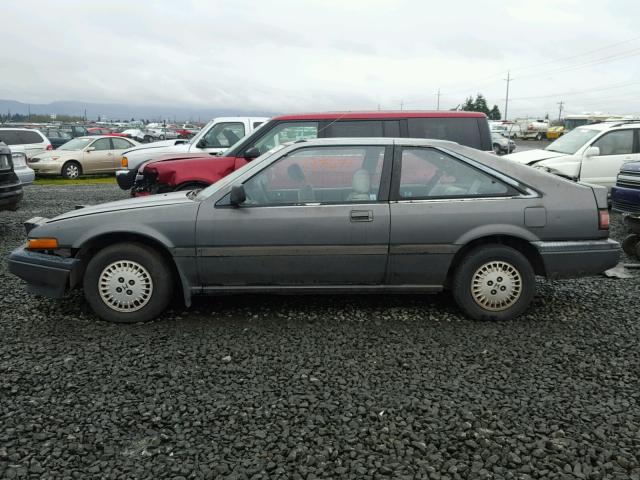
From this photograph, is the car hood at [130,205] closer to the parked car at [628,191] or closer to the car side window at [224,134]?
the car side window at [224,134]

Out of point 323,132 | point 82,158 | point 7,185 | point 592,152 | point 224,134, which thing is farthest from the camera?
point 82,158

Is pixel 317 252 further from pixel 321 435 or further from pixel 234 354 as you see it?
pixel 321 435

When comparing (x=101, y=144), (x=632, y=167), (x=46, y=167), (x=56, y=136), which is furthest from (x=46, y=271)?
(x=56, y=136)

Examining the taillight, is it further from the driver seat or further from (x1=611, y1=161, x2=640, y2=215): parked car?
(x1=611, y1=161, x2=640, y2=215): parked car

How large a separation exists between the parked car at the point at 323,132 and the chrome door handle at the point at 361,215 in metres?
3.04

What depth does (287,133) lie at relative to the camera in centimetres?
748

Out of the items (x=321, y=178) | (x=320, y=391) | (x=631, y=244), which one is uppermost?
(x=321, y=178)

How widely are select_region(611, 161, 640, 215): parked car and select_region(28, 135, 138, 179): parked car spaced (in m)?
14.7

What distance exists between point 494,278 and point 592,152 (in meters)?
7.27

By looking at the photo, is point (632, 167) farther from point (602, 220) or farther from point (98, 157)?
point (98, 157)

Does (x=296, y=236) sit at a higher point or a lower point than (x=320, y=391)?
higher

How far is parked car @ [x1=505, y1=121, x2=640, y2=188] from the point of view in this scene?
10.4m

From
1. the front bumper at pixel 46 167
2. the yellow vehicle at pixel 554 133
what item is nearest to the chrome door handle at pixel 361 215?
the front bumper at pixel 46 167

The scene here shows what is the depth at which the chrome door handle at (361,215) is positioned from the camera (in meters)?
4.37
